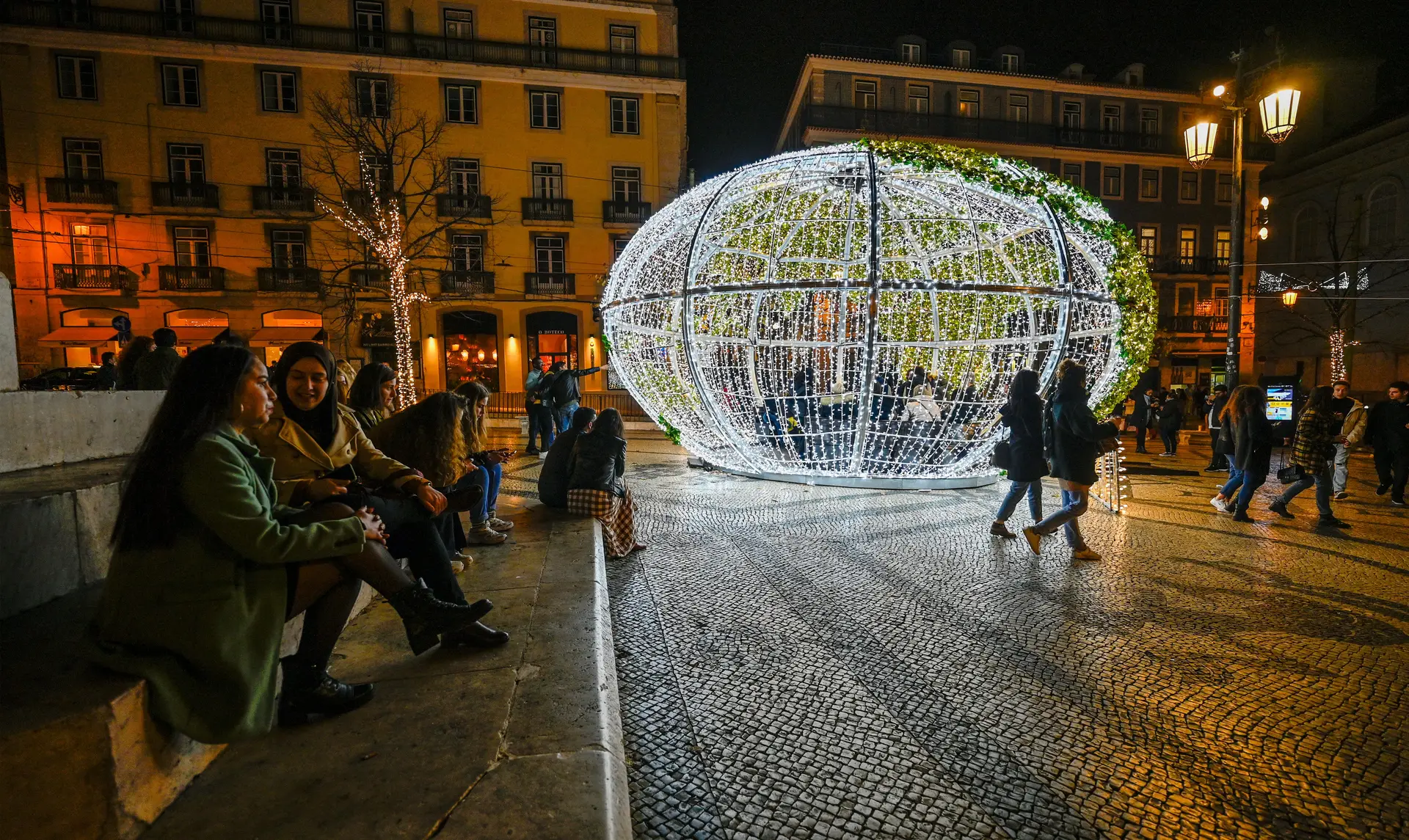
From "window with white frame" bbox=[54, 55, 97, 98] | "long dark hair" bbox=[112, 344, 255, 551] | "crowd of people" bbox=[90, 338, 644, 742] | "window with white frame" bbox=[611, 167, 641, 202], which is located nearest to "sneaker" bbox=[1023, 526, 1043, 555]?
"crowd of people" bbox=[90, 338, 644, 742]

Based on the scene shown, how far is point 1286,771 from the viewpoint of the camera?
229 cm

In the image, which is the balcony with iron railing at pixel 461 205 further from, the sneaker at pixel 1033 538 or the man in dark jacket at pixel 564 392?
the sneaker at pixel 1033 538

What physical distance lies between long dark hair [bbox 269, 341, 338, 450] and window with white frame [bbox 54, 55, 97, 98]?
27274 millimetres

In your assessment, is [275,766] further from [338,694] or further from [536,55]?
[536,55]

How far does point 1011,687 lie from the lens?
2.90 m

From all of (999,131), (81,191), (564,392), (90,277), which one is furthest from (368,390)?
(999,131)

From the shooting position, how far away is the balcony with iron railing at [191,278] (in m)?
21.3

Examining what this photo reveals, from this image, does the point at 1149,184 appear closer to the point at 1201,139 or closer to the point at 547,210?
the point at 1201,139

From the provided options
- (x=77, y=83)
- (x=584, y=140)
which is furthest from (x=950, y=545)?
(x=77, y=83)

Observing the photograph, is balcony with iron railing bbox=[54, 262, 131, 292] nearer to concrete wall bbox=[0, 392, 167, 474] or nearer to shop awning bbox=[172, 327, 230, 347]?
shop awning bbox=[172, 327, 230, 347]

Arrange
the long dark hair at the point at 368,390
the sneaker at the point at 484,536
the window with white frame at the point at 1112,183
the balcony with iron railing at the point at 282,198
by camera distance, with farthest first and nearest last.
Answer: the window with white frame at the point at 1112,183
the balcony with iron railing at the point at 282,198
the sneaker at the point at 484,536
the long dark hair at the point at 368,390

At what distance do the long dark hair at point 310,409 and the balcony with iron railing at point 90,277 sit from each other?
25.3 meters

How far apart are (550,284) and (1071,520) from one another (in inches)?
858

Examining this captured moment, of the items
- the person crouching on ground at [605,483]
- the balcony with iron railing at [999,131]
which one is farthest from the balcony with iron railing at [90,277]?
the balcony with iron railing at [999,131]
